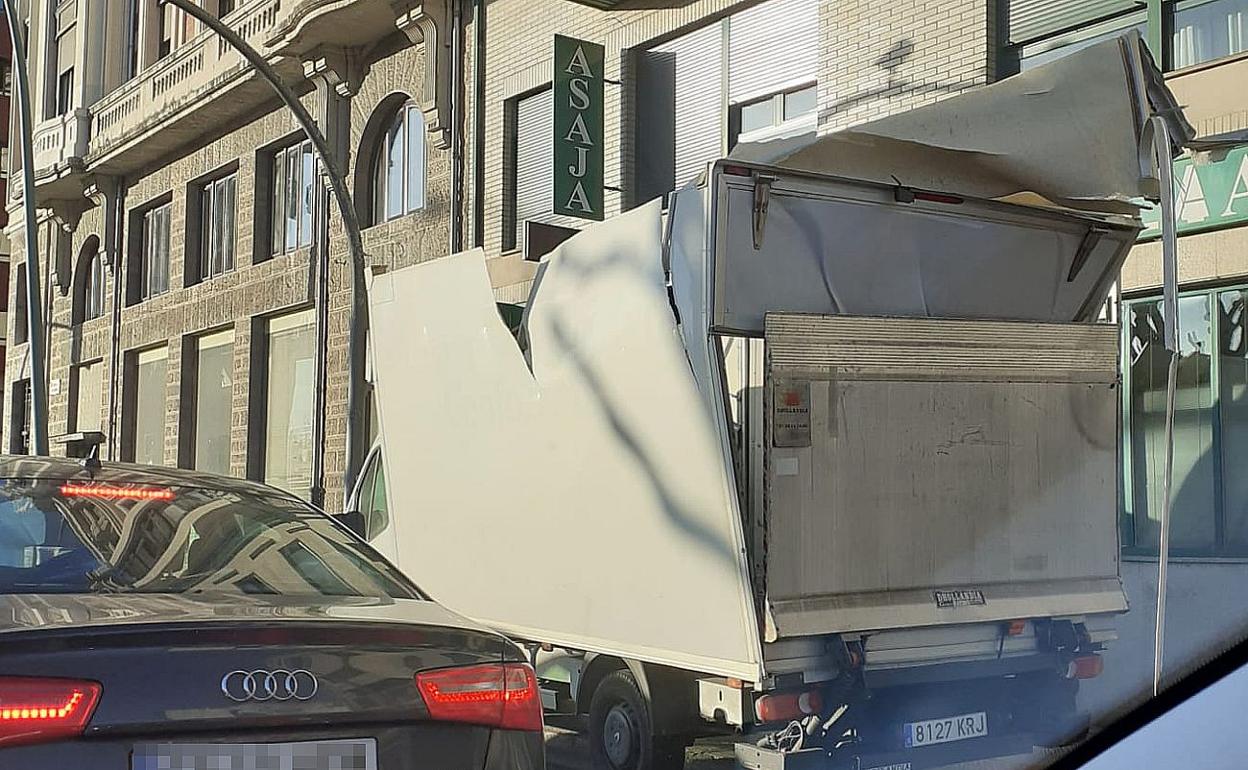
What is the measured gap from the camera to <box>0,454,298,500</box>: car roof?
4156mm

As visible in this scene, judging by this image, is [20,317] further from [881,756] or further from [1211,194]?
[881,756]

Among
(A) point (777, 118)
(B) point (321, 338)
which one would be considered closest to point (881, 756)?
(A) point (777, 118)

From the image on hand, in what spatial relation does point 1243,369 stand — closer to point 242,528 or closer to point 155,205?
point 242,528

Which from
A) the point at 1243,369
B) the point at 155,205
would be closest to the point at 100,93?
the point at 155,205

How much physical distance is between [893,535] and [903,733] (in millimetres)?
810

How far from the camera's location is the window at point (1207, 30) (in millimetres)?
10094

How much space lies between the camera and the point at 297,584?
3826mm

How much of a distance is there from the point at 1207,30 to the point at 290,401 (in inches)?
605

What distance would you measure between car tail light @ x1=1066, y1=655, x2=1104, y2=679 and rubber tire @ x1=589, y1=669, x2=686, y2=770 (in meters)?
1.75

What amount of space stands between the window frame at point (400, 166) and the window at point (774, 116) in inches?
230

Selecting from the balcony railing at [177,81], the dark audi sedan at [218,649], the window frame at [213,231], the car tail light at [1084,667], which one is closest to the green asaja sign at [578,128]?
the balcony railing at [177,81]

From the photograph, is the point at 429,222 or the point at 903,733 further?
the point at 429,222

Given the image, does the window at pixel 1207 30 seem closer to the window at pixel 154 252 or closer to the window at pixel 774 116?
the window at pixel 774 116

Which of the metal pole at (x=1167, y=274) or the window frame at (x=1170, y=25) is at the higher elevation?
the window frame at (x=1170, y=25)
